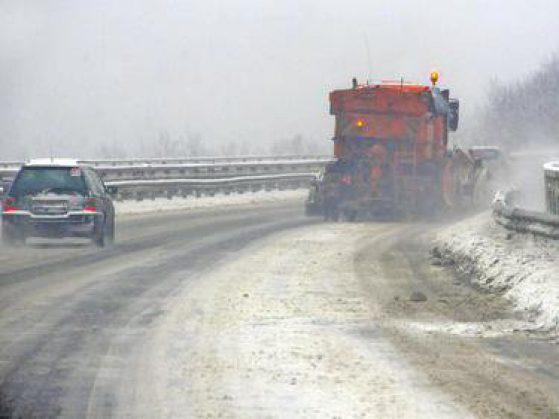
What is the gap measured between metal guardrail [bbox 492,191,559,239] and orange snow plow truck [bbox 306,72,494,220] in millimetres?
8084

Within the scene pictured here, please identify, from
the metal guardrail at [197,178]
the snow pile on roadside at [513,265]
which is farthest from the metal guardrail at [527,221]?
the metal guardrail at [197,178]

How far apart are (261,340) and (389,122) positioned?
663 inches

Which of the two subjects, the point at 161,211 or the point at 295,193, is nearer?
the point at 161,211

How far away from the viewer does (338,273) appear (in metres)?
15.1

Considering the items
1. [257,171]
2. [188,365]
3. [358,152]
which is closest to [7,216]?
[358,152]

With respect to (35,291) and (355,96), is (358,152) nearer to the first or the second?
(355,96)

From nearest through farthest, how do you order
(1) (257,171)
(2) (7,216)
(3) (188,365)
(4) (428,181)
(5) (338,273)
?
(3) (188,365) < (5) (338,273) < (2) (7,216) < (4) (428,181) < (1) (257,171)

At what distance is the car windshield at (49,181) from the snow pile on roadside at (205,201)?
10.8m

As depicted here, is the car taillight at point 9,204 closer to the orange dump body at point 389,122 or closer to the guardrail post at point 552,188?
the guardrail post at point 552,188

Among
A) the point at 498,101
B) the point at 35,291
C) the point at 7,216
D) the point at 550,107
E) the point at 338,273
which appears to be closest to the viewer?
the point at 35,291

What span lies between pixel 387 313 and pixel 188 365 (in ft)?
11.4

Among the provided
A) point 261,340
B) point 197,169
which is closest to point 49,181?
point 261,340

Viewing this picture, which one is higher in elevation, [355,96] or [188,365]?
[355,96]

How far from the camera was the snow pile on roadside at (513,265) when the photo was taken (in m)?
11.2
